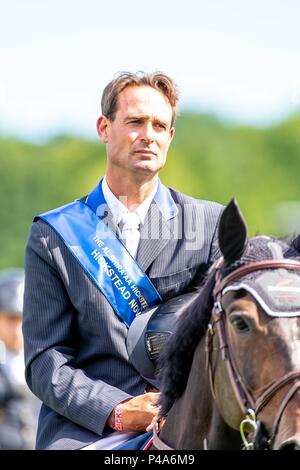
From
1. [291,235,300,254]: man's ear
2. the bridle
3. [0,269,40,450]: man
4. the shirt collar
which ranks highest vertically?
the shirt collar

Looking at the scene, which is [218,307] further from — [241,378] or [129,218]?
[129,218]

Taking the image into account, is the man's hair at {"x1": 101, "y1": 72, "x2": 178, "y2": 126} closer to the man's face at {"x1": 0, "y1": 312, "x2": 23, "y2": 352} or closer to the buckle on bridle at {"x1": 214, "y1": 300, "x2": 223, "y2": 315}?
the buckle on bridle at {"x1": 214, "y1": 300, "x2": 223, "y2": 315}

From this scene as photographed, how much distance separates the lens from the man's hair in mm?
7113

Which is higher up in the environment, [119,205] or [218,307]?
[119,205]

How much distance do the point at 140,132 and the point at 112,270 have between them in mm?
846

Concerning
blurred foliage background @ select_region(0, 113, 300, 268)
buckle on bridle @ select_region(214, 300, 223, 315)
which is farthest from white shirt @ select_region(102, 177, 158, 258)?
blurred foliage background @ select_region(0, 113, 300, 268)

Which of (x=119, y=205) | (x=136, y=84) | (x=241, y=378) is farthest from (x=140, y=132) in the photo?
(x=241, y=378)

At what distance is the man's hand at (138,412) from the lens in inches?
250

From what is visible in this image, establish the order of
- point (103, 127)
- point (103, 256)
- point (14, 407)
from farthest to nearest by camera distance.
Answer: point (14, 407) < point (103, 127) < point (103, 256)

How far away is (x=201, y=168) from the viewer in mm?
66062

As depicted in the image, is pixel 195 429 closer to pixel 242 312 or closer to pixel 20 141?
pixel 242 312

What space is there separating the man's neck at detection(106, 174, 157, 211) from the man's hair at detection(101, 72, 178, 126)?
414 mm

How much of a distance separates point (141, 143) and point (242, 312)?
1919mm
